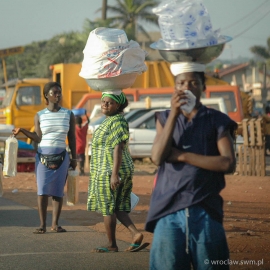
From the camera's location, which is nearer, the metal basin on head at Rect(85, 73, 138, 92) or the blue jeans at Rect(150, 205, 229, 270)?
the blue jeans at Rect(150, 205, 229, 270)

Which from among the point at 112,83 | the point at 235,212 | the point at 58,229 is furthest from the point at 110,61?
the point at 235,212

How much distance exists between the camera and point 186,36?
172 inches

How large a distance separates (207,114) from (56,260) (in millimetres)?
3171

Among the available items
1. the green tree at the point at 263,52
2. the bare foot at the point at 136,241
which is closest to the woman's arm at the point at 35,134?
the bare foot at the point at 136,241

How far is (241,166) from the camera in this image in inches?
712

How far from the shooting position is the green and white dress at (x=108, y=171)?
6.97 meters

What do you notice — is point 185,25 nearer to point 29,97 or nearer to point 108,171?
point 108,171

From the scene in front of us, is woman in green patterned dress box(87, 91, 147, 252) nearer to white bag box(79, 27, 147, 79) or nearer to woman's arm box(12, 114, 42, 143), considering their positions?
white bag box(79, 27, 147, 79)

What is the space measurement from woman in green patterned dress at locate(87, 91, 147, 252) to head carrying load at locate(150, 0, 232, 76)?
2577mm

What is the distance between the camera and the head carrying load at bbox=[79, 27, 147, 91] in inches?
289

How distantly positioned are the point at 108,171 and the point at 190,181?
289 cm

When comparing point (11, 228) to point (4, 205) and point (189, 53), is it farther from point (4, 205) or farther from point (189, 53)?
point (189, 53)

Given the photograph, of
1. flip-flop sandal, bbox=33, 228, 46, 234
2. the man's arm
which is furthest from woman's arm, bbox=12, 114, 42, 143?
the man's arm

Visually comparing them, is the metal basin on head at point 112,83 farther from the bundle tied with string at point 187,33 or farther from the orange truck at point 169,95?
the orange truck at point 169,95
